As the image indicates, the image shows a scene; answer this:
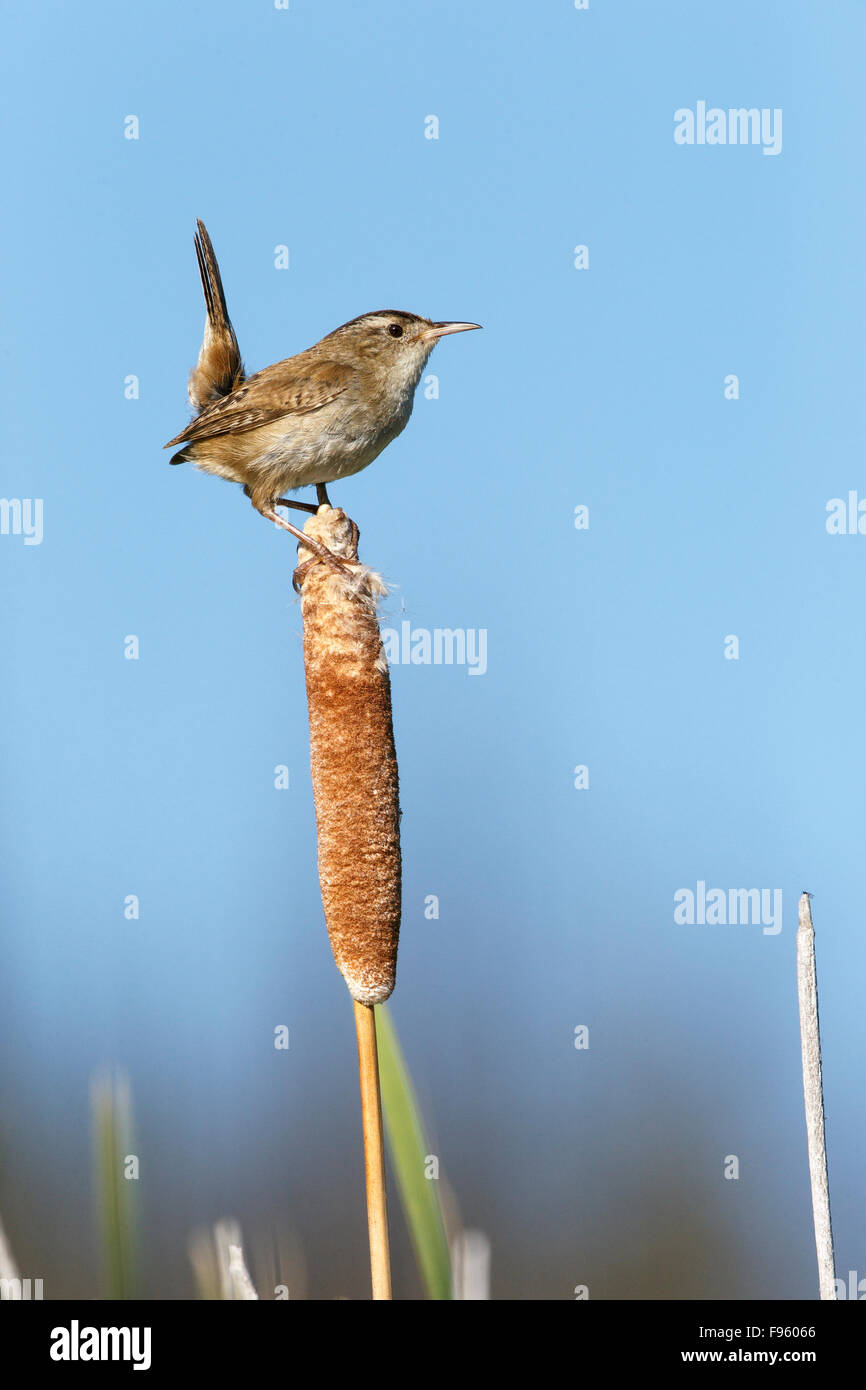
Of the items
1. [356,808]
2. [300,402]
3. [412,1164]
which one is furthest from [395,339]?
[412,1164]

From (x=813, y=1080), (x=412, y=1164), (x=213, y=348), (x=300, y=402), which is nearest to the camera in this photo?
(x=813, y=1080)

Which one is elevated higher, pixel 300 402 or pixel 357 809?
pixel 300 402

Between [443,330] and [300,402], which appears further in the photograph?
[443,330]

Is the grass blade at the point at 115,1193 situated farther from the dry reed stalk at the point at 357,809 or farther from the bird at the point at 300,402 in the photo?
the bird at the point at 300,402

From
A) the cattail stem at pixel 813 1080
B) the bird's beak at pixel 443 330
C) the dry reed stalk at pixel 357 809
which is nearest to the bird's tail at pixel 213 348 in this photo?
the bird's beak at pixel 443 330

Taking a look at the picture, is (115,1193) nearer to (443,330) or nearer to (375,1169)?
(375,1169)

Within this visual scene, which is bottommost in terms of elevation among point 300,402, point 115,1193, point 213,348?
point 115,1193
